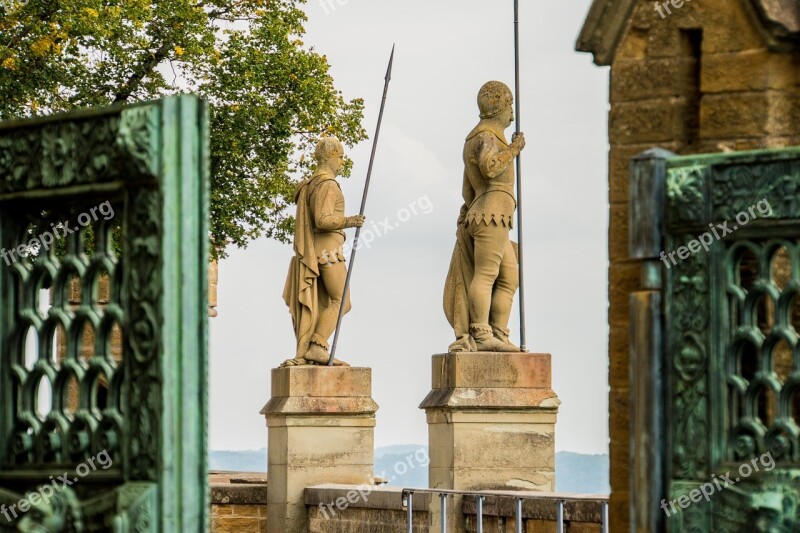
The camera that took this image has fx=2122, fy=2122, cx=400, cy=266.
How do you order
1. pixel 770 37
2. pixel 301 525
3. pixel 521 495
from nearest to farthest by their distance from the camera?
1. pixel 770 37
2. pixel 521 495
3. pixel 301 525

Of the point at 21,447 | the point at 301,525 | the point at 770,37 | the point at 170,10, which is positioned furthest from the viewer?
the point at 170,10

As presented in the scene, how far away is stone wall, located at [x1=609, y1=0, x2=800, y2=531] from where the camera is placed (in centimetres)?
819

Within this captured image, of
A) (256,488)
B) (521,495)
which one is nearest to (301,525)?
(256,488)

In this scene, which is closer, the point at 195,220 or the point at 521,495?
the point at 195,220

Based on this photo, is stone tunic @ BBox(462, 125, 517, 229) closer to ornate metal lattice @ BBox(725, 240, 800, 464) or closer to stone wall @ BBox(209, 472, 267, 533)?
stone wall @ BBox(209, 472, 267, 533)

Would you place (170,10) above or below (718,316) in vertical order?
above

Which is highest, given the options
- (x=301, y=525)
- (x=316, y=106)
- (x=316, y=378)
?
(x=316, y=106)

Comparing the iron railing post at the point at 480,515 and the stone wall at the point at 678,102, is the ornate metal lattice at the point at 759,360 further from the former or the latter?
the iron railing post at the point at 480,515

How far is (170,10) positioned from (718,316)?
20171 millimetres

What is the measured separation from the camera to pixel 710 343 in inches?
232

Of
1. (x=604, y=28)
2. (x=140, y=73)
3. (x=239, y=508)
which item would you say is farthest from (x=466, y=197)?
(x=604, y=28)

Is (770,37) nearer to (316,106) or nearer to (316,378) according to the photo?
(316,378)

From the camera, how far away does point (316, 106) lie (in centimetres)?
2619

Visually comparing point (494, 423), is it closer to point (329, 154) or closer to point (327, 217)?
point (327, 217)
